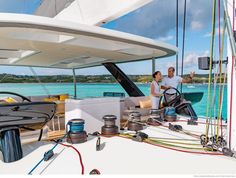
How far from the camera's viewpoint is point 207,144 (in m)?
1.66

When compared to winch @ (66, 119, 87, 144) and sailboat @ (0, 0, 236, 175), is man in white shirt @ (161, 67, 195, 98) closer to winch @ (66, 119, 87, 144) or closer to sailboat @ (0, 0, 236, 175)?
sailboat @ (0, 0, 236, 175)

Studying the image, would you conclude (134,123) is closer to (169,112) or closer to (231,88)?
(169,112)

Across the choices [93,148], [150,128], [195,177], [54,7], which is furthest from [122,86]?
[195,177]

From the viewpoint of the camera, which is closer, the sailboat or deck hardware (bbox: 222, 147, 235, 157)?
the sailboat

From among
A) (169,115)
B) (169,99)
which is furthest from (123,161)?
(169,99)

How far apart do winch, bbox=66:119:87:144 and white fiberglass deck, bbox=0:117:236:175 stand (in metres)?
0.05

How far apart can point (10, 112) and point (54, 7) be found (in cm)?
358

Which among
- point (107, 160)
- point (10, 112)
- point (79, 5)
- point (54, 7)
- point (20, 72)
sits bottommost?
point (107, 160)

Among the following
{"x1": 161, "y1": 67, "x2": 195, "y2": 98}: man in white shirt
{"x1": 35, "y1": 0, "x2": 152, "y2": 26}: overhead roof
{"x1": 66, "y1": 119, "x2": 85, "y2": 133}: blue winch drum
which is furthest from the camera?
{"x1": 161, "y1": 67, "x2": 195, "y2": 98}: man in white shirt

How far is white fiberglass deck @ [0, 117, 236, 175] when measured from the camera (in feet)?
4.07

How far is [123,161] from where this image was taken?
1379mm

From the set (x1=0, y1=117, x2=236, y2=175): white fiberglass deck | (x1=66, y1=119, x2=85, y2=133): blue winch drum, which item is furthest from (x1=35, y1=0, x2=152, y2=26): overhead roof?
(x1=0, y1=117, x2=236, y2=175): white fiberglass deck

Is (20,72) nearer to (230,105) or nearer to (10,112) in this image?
(10,112)

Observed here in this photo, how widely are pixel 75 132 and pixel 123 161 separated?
57cm
